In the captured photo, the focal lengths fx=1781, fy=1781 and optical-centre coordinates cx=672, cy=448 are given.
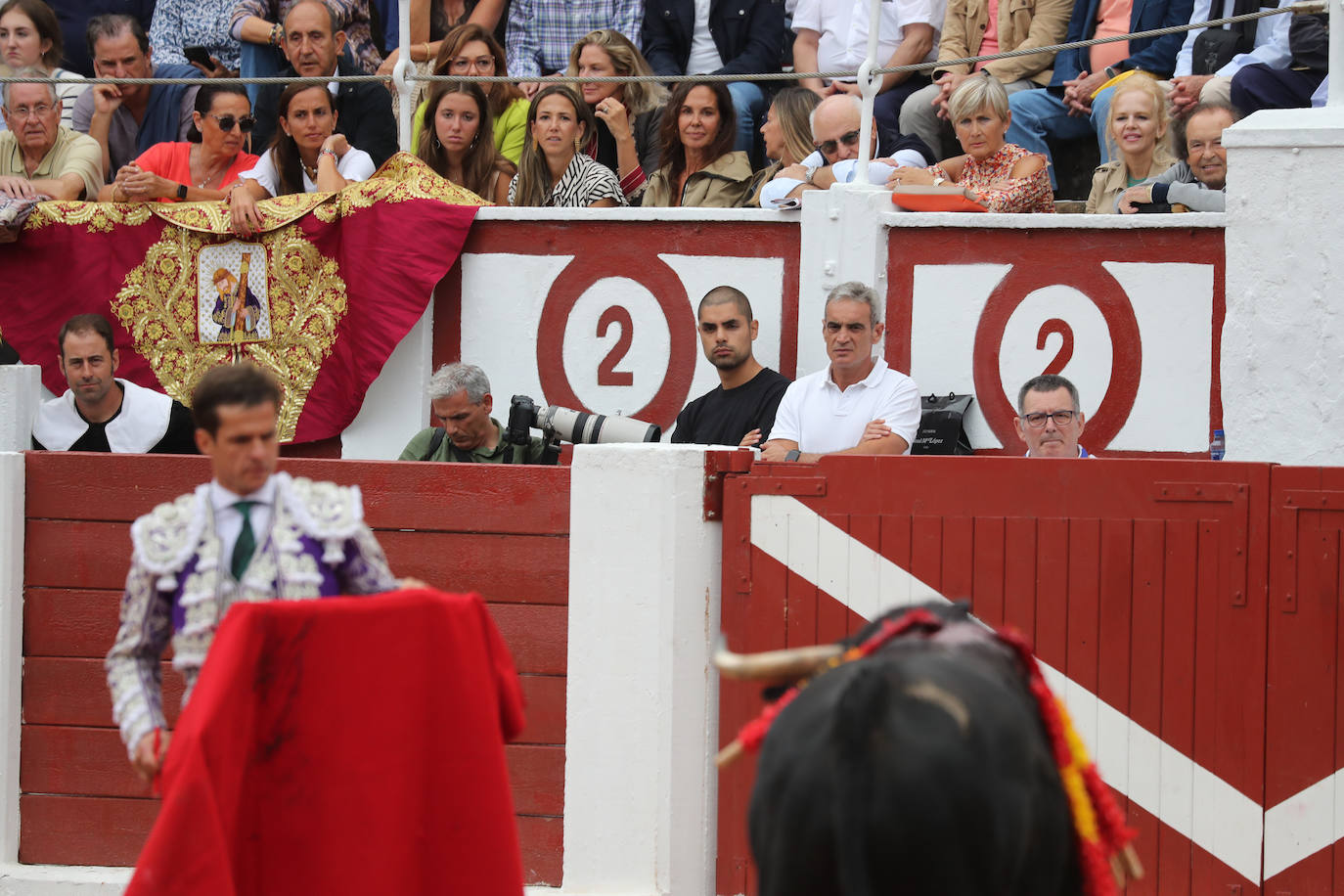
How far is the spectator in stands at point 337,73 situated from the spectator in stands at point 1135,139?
2697 mm

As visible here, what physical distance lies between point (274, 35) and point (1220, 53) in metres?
3.80

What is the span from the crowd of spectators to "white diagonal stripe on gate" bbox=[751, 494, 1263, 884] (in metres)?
1.73

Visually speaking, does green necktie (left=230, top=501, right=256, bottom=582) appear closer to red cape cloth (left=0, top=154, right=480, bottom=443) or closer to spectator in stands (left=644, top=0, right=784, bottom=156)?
red cape cloth (left=0, top=154, right=480, bottom=443)

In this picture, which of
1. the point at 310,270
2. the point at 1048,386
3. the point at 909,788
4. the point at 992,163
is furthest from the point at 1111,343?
the point at 909,788

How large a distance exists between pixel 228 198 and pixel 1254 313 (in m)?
3.65

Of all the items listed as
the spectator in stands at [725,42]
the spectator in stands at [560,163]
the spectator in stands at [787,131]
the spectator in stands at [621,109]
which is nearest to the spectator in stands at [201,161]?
the spectator in stands at [560,163]

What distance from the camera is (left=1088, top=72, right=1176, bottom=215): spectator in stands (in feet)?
19.6

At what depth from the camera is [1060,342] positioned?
19.3 ft

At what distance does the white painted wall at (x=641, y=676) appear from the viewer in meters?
4.76

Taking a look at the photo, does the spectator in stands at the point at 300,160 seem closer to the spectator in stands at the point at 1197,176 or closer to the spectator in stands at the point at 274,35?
the spectator in stands at the point at 274,35

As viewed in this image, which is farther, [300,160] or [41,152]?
[41,152]

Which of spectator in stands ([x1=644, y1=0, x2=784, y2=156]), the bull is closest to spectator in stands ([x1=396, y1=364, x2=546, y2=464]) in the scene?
spectator in stands ([x1=644, y1=0, x2=784, y2=156])

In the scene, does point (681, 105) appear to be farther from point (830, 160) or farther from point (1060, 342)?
point (1060, 342)

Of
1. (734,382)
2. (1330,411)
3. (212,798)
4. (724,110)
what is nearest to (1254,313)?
(1330,411)
